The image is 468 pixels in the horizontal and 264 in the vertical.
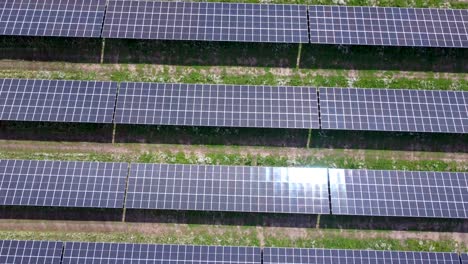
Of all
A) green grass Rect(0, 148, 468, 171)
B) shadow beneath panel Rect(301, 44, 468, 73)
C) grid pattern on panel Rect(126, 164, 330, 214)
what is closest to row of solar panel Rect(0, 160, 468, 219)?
grid pattern on panel Rect(126, 164, 330, 214)

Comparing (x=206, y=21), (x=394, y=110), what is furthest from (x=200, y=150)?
(x=394, y=110)

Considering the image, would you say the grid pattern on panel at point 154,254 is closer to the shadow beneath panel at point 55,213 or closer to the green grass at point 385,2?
the shadow beneath panel at point 55,213

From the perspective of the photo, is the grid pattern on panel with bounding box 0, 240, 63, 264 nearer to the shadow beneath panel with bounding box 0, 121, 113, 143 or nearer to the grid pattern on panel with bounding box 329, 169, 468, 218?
the shadow beneath panel with bounding box 0, 121, 113, 143

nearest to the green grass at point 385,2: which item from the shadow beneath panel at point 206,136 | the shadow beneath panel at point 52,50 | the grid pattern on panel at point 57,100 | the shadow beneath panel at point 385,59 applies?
the shadow beneath panel at point 385,59

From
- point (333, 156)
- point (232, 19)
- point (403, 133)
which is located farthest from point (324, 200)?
point (232, 19)

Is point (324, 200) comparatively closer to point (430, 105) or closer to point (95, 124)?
point (430, 105)
